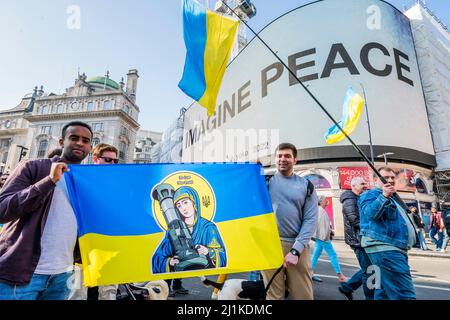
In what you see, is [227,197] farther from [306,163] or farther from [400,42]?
[400,42]

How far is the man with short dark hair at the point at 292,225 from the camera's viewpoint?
8.91ft

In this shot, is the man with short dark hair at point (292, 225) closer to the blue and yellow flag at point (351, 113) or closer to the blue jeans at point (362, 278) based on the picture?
the blue jeans at point (362, 278)

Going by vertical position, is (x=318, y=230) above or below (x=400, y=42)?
below

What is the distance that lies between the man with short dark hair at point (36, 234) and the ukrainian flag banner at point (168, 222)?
5.9 inches

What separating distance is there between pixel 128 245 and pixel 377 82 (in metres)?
26.2

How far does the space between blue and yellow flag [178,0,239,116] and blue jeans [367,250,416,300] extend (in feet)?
10.6

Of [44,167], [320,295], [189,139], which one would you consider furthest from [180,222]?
[189,139]

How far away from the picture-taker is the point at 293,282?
274 cm

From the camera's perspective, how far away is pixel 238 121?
31.8 m

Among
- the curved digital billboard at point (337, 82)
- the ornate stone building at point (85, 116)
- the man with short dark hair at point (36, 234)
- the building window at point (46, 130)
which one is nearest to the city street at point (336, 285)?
the man with short dark hair at point (36, 234)

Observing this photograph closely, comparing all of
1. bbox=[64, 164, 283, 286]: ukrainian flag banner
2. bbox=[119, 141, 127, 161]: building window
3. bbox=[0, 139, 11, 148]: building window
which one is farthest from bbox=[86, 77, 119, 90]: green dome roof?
bbox=[64, 164, 283, 286]: ukrainian flag banner

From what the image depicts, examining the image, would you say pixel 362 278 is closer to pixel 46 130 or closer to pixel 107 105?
pixel 107 105

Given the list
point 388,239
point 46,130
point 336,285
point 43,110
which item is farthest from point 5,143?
point 388,239

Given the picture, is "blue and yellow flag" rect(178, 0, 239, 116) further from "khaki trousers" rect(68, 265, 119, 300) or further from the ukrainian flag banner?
"khaki trousers" rect(68, 265, 119, 300)
